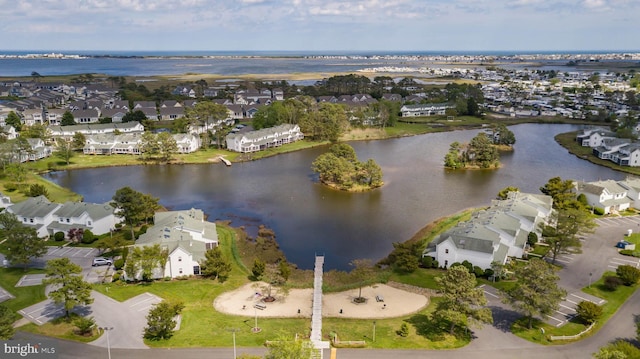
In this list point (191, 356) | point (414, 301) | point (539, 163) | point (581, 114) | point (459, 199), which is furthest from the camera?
point (581, 114)

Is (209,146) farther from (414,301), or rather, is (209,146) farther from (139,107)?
(414,301)

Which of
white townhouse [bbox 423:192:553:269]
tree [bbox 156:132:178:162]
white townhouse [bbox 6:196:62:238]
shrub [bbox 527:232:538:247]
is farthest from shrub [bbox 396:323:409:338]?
tree [bbox 156:132:178:162]

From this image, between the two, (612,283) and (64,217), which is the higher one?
(64,217)

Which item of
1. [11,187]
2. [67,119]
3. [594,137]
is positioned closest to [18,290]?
[11,187]

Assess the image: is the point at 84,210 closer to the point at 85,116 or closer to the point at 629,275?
the point at 629,275

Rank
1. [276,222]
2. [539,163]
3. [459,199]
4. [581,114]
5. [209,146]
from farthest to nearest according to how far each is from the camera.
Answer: [581,114] < [209,146] < [539,163] < [459,199] < [276,222]

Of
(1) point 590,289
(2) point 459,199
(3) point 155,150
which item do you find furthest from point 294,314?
(3) point 155,150
